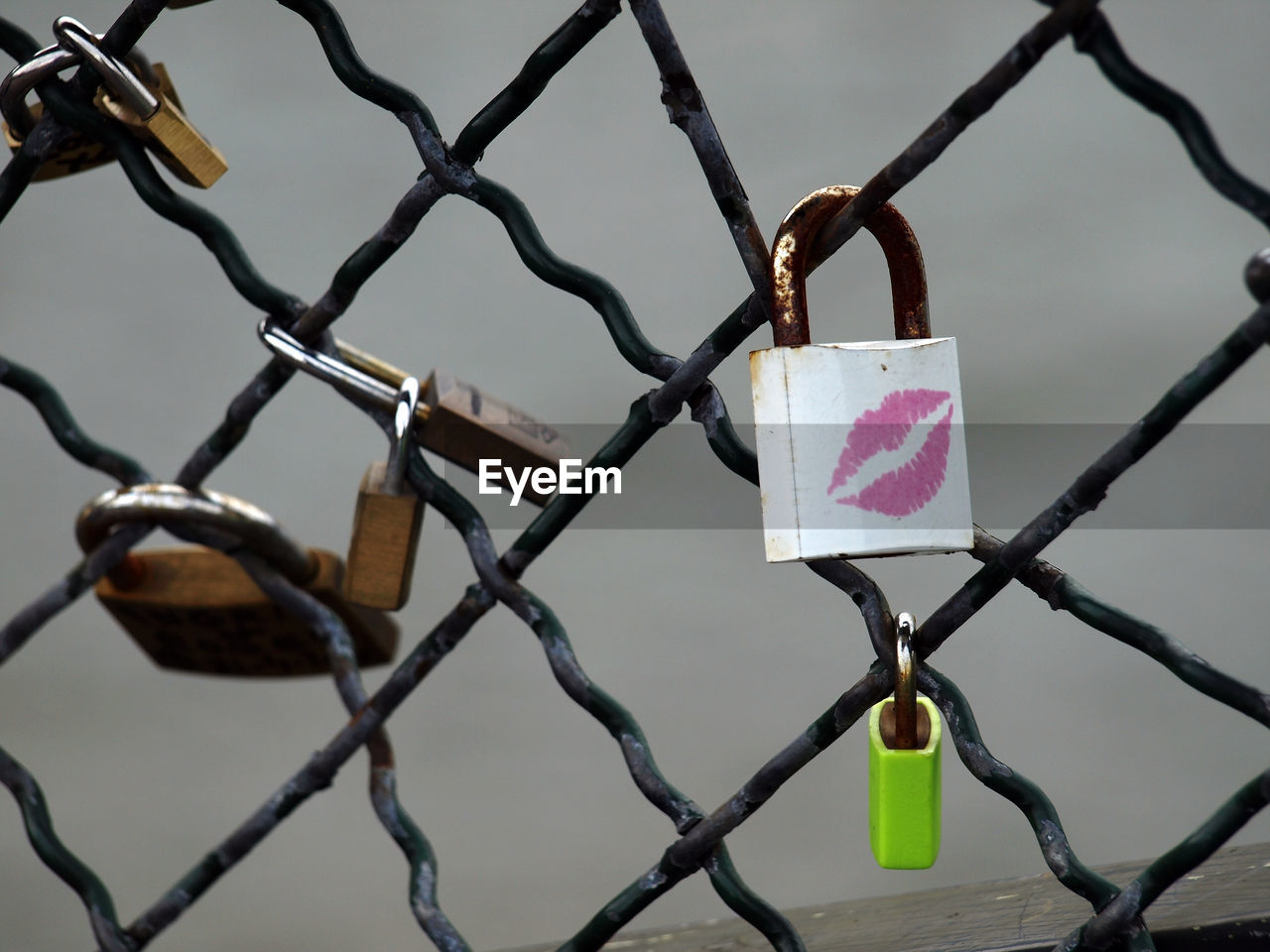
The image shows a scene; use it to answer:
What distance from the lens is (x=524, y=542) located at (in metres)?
0.41

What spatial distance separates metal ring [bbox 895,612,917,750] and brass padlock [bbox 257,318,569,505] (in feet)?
0.55

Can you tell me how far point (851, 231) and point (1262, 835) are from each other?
1027 millimetres

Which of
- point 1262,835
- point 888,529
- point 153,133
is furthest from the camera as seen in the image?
point 1262,835

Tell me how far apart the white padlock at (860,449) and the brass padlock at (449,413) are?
0.51 ft

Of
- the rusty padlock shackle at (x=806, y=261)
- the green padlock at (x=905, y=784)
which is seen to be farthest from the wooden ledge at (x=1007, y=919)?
the rusty padlock shackle at (x=806, y=261)

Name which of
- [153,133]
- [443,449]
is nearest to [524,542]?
[443,449]

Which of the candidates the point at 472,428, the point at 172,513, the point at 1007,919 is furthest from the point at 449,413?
the point at 1007,919

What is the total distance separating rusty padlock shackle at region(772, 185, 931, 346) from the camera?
13.1 inches

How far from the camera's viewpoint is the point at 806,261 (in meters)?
0.34

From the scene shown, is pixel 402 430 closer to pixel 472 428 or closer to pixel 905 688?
pixel 472 428

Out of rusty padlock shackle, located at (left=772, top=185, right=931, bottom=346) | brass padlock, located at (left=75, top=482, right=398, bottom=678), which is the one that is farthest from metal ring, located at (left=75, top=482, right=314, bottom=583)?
rusty padlock shackle, located at (left=772, top=185, right=931, bottom=346)

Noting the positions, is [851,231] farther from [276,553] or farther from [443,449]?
[276,553]

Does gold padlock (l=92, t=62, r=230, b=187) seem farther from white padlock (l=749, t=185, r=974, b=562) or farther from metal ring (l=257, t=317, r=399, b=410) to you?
white padlock (l=749, t=185, r=974, b=562)

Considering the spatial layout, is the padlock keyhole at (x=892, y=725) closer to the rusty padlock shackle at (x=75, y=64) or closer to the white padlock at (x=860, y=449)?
the white padlock at (x=860, y=449)
